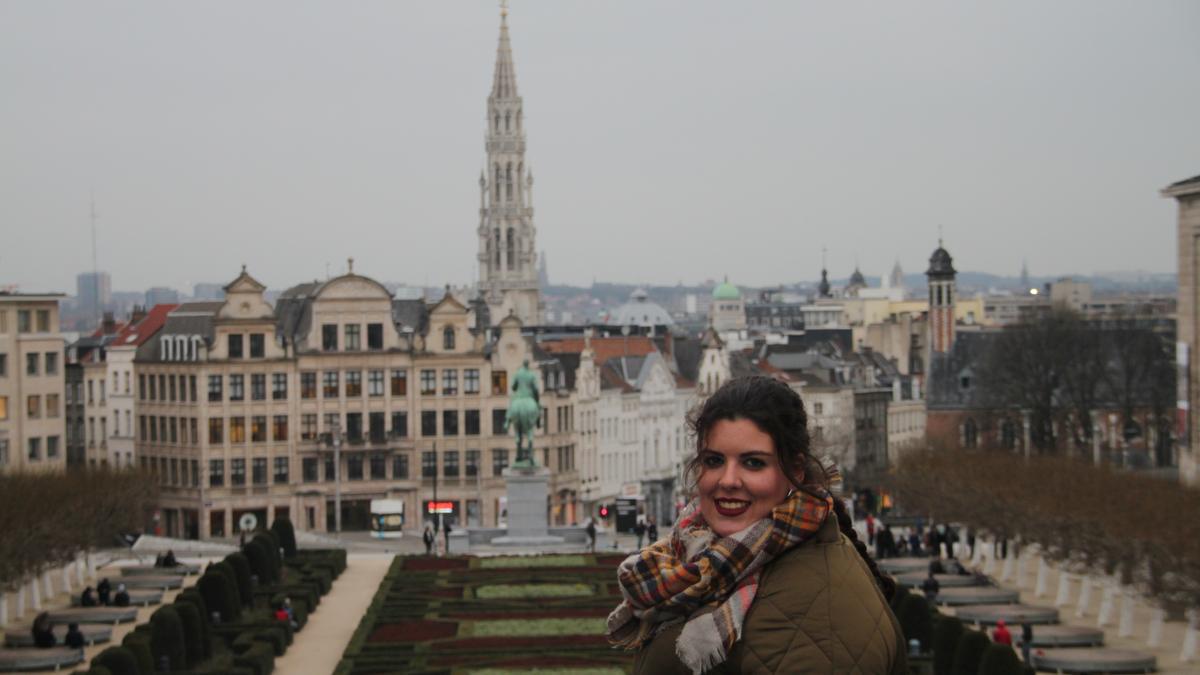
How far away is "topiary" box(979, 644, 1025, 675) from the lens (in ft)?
125

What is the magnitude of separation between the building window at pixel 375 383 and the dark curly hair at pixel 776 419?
10674 cm

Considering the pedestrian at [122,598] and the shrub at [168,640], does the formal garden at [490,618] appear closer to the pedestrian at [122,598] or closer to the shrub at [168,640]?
the shrub at [168,640]

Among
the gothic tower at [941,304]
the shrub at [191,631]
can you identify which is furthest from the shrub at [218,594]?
the gothic tower at [941,304]

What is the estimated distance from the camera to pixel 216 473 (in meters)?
111

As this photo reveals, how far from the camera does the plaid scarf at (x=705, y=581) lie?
858 cm

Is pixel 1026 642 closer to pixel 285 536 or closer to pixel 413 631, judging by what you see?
pixel 413 631

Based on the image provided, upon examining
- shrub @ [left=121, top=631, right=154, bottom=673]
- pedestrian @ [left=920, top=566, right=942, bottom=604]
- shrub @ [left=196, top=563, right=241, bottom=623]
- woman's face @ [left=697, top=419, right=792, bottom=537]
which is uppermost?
woman's face @ [left=697, top=419, right=792, bottom=537]

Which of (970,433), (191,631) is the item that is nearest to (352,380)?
(970,433)

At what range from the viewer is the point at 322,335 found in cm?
11469

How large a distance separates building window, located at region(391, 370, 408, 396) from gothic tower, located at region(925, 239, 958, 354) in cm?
6102

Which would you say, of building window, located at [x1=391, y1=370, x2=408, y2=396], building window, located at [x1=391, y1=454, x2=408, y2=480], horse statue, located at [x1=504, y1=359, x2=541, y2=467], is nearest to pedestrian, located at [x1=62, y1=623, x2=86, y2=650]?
horse statue, located at [x1=504, y1=359, x2=541, y2=467]

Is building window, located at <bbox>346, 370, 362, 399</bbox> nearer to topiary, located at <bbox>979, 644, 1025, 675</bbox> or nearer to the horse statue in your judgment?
the horse statue

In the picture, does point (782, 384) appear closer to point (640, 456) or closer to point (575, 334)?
point (640, 456)

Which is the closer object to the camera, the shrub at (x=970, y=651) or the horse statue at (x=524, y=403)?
the shrub at (x=970, y=651)
